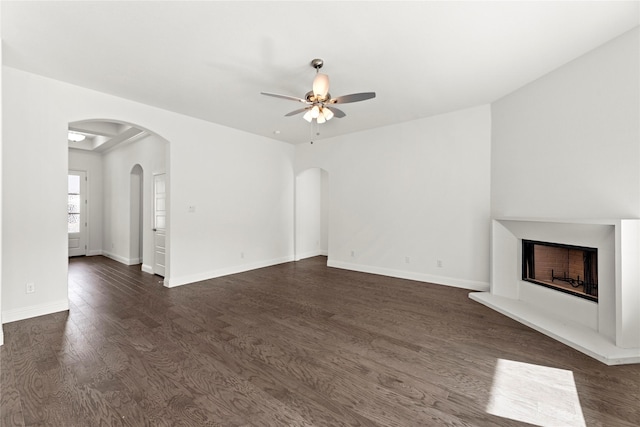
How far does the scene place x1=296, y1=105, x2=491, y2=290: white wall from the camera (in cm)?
450

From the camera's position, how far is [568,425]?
167 cm

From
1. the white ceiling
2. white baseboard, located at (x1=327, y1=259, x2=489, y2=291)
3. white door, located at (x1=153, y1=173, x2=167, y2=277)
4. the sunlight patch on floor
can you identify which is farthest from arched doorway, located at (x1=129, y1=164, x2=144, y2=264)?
the sunlight patch on floor

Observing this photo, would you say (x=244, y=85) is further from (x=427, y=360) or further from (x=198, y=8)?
(x=427, y=360)

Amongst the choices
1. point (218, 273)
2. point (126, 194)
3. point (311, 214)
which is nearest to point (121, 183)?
point (126, 194)

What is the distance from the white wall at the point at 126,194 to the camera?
19.0ft

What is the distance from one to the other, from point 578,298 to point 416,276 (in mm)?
2326

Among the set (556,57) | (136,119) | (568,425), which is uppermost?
(556,57)

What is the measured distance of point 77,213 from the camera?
303 inches

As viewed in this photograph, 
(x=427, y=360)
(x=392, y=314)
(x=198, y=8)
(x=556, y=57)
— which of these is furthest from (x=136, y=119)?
(x=556, y=57)

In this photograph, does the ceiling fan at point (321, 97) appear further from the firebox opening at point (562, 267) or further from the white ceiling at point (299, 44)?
the firebox opening at point (562, 267)

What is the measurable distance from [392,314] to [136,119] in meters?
4.73

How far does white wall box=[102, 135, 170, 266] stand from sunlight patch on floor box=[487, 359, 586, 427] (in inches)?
213

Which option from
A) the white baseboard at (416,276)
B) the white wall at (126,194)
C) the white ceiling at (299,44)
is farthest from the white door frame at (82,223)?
the white baseboard at (416,276)

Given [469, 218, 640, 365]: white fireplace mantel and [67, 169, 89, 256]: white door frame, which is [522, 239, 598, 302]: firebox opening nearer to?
[469, 218, 640, 365]: white fireplace mantel
